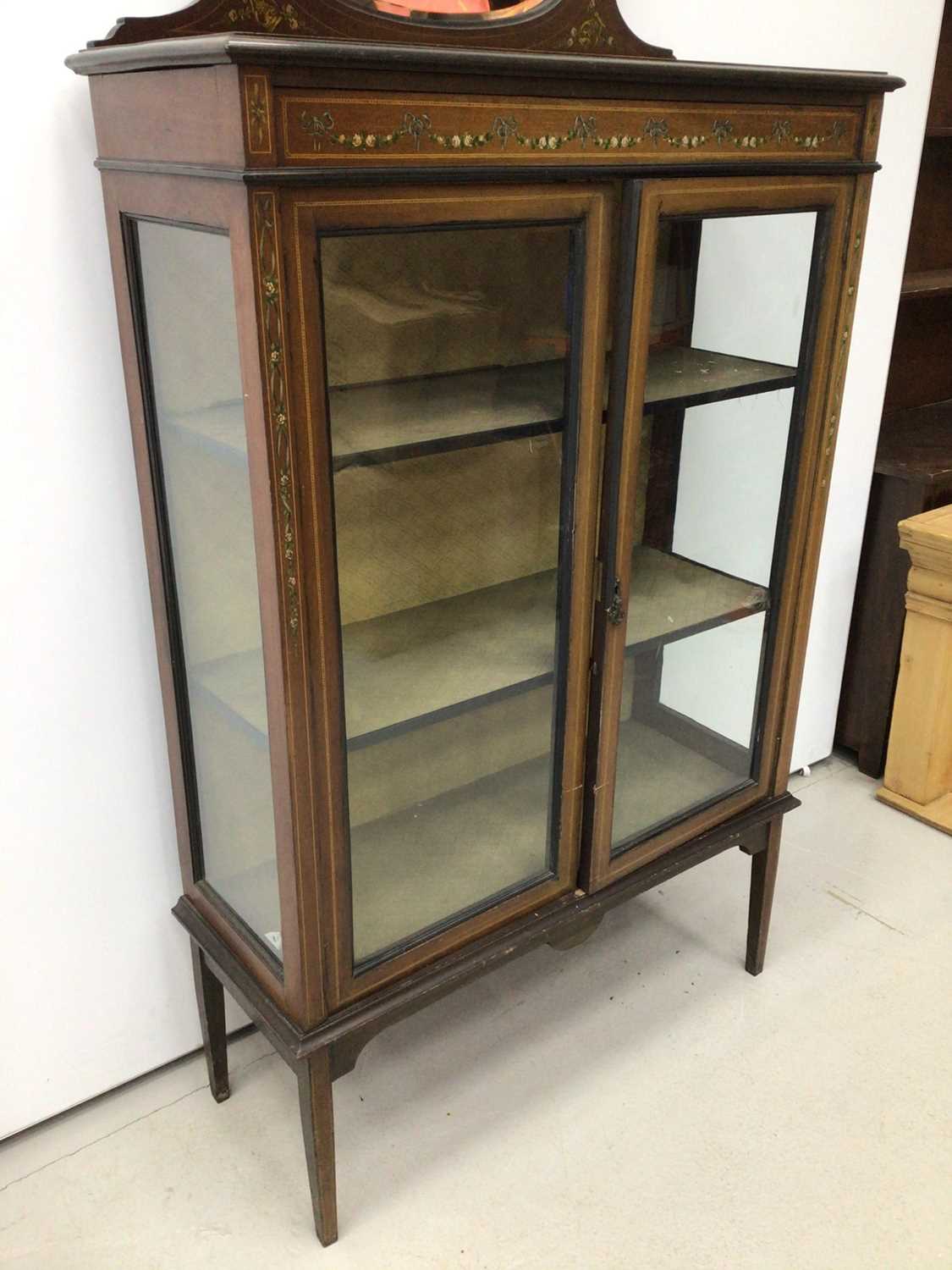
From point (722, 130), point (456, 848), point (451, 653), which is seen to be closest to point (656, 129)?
point (722, 130)

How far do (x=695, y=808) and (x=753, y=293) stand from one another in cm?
66

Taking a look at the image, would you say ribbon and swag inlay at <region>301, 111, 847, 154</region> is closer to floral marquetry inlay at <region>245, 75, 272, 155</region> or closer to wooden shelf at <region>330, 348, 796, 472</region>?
floral marquetry inlay at <region>245, 75, 272, 155</region>

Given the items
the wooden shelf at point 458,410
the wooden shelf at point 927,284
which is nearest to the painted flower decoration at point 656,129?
the wooden shelf at point 458,410

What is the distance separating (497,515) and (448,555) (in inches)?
3.2

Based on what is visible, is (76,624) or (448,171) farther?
(76,624)

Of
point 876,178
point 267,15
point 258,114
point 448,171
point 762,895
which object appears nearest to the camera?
point 258,114

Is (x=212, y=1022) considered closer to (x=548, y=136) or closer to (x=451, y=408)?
(x=451, y=408)

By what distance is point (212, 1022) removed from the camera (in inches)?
55.2

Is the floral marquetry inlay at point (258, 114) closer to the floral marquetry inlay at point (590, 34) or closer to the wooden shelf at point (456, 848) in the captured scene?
the floral marquetry inlay at point (590, 34)

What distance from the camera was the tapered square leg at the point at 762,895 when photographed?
5.15ft

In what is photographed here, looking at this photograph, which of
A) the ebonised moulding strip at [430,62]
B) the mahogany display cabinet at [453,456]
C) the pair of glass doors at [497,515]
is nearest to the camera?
the ebonised moulding strip at [430,62]

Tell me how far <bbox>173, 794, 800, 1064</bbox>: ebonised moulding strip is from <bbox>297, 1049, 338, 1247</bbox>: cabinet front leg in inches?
1.1

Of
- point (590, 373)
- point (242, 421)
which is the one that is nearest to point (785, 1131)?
point (590, 373)

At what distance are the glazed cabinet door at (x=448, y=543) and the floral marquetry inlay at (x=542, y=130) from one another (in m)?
0.04
